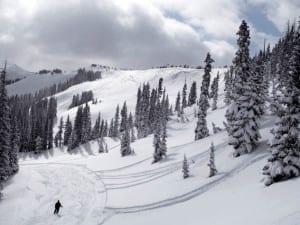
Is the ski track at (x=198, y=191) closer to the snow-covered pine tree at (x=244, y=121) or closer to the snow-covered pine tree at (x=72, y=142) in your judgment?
the snow-covered pine tree at (x=244, y=121)

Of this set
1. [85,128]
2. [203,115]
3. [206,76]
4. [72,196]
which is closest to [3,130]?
[72,196]

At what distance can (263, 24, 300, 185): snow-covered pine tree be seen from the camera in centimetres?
2319

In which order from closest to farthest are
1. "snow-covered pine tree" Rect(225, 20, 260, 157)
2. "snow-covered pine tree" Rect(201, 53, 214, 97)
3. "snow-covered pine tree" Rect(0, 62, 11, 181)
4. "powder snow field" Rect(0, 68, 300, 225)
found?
1. "powder snow field" Rect(0, 68, 300, 225)
2. "snow-covered pine tree" Rect(225, 20, 260, 157)
3. "snow-covered pine tree" Rect(0, 62, 11, 181)
4. "snow-covered pine tree" Rect(201, 53, 214, 97)

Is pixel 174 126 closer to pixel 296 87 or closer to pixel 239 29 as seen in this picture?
pixel 239 29

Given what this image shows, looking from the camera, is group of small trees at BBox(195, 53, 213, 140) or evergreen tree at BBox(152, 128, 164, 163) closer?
evergreen tree at BBox(152, 128, 164, 163)

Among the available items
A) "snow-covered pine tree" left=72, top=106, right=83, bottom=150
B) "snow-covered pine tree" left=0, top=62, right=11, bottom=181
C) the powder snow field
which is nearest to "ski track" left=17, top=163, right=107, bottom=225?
the powder snow field

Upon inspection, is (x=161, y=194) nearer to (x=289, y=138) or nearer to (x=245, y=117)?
(x=245, y=117)

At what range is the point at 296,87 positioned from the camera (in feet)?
A: 79.6

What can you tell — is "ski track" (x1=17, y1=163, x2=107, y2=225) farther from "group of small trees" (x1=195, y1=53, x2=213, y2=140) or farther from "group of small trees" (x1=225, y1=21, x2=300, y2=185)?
"group of small trees" (x1=195, y1=53, x2=213, y2=140)

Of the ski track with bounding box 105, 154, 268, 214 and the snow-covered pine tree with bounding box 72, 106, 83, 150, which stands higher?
the ski track with bounding box 105, 154, 268, 214

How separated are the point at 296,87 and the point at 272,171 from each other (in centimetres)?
662

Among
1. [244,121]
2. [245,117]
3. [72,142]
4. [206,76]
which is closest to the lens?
[245,117]

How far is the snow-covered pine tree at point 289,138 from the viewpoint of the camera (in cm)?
2319

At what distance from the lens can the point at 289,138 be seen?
2359 centimetres
